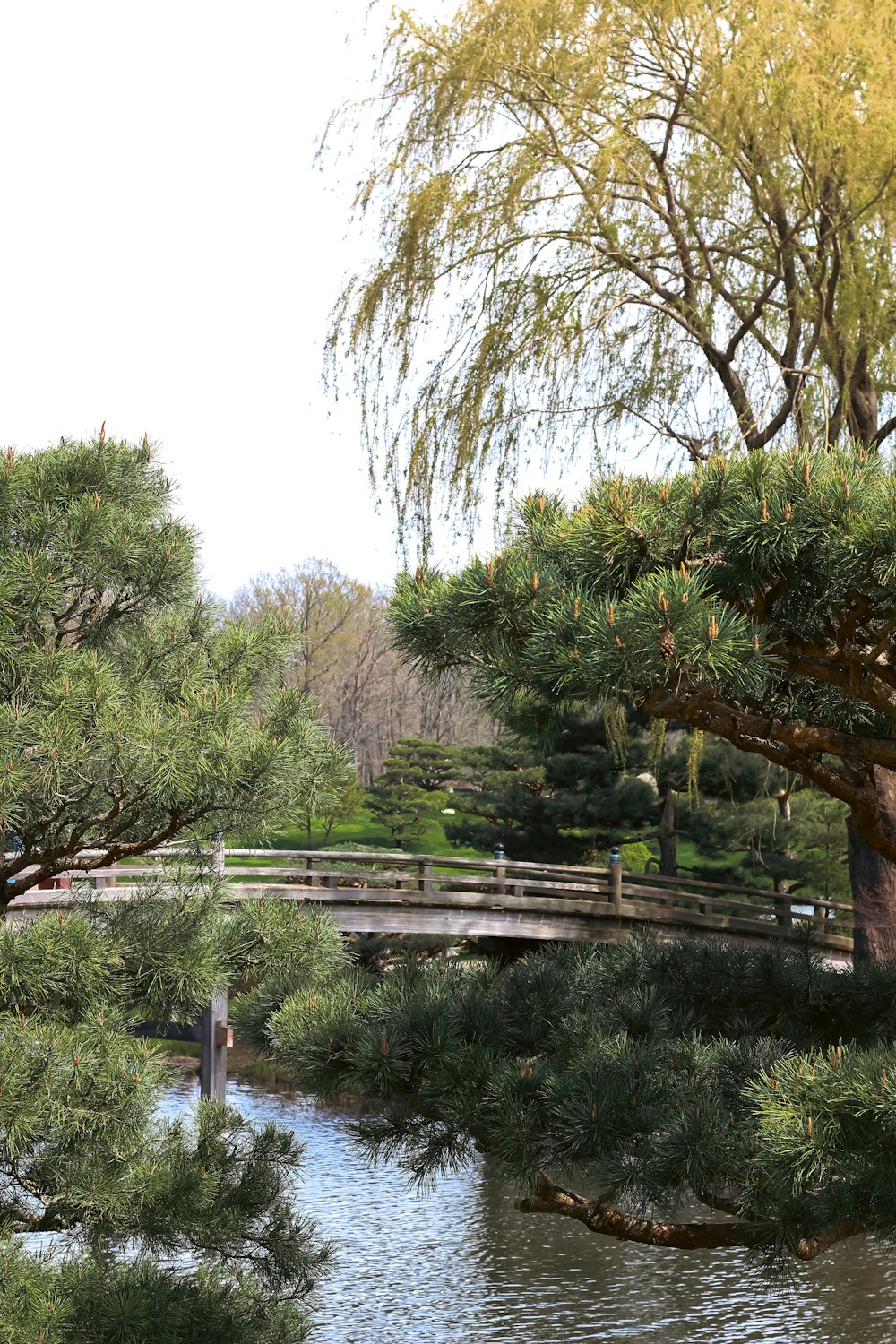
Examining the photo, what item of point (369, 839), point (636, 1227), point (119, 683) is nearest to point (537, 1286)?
point (636, 1227)

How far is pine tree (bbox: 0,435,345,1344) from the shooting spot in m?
3.73

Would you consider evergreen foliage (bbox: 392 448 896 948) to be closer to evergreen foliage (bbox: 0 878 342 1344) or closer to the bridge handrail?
evergreen foliage (bbox: 0 878 342 1344)

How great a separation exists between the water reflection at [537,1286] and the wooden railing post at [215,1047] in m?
0.95

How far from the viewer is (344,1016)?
4031mm

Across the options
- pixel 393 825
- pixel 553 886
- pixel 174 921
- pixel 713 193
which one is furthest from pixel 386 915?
pixel 393 825

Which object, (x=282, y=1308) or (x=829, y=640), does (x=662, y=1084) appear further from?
(x=282, y=1308)

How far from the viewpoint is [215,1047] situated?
983cm

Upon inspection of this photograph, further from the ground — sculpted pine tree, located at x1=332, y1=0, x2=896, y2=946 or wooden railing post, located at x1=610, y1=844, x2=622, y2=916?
sculpted pine tree, located at x1=332, y1=0, x2=896, y2=946

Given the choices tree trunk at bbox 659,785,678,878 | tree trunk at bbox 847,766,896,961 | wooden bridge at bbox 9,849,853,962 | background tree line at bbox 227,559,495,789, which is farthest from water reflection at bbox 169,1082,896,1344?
background tree line at bbox 227,559,495,789

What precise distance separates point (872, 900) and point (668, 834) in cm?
580

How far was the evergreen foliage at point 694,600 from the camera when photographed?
3.04 metres

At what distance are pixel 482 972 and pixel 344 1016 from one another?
61cm

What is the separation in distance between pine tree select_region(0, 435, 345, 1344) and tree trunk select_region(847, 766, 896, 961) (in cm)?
438

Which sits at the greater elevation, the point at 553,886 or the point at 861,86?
the point at 861,86
